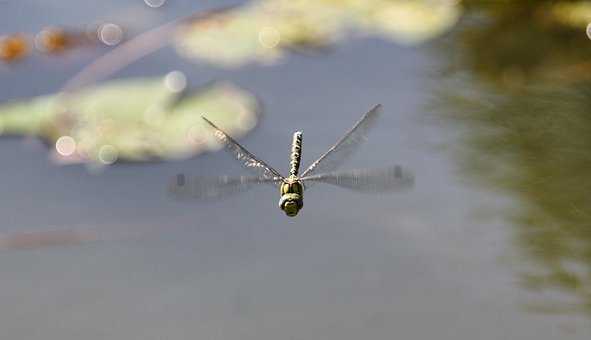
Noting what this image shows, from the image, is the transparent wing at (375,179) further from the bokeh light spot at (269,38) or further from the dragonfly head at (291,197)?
the bokeh light spot at (269,38)

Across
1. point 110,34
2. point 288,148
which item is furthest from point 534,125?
point 110,34

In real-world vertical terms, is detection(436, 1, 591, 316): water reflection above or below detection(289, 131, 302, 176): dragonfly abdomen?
above

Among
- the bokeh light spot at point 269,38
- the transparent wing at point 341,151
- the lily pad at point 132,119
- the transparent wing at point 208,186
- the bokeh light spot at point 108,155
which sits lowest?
the transparent wing at point 208,186

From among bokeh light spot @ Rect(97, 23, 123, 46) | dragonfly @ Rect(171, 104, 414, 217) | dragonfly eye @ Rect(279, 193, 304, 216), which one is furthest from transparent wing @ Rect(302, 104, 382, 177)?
bokeh light spot @ Rect(97, 23, 123, 46)

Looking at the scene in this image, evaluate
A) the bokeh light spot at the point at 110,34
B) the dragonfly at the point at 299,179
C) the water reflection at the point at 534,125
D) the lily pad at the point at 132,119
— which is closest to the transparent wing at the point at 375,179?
the dragonfly at the point at 299,179

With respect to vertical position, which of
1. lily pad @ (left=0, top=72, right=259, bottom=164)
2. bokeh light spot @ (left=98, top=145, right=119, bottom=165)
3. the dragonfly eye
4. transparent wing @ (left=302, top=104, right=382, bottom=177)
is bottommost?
the dragonfly eye

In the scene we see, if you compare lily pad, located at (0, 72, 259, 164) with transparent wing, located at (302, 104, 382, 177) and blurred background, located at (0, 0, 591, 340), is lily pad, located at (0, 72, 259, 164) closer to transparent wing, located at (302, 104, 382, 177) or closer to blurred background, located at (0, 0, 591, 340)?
blurred background, located at (0, 0, 591, 340)

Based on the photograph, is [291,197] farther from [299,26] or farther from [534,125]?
[299,26]
